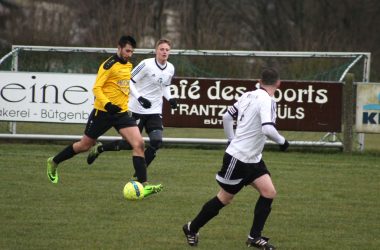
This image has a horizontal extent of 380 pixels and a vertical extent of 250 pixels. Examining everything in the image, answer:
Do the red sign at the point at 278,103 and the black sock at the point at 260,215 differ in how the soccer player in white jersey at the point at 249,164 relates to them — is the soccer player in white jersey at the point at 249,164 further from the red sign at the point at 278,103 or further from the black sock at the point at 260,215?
the red sign at the point at 278,103

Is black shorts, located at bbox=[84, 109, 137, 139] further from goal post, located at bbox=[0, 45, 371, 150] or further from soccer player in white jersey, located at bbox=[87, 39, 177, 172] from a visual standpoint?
goal post, located at bbox=[0, 45, 371, 150]

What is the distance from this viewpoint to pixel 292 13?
2048 inches

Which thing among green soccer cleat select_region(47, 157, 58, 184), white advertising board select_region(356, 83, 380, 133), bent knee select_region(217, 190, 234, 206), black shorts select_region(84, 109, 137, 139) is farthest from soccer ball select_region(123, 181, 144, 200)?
white advertising board select_region(356, 83, 380, 133)

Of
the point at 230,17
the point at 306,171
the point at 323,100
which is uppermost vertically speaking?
the point at 230,17

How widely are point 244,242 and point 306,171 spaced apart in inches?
231

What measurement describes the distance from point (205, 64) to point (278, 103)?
2.79m

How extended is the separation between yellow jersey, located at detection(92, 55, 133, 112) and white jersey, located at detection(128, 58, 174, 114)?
3.49 feet

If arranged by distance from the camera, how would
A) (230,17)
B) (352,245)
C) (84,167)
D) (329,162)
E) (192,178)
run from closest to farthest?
1. (352,245)
2. (192,178)
3. (84,167)
4. (329,162)
5. (230,17)

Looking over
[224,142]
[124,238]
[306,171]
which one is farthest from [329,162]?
[124,238]

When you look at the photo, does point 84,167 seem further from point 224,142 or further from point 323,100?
point 323,100

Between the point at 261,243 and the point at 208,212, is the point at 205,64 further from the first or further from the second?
the point at 261,243

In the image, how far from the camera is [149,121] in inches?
496

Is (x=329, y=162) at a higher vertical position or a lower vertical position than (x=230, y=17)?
lower

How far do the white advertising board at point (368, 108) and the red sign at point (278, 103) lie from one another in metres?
0.39
